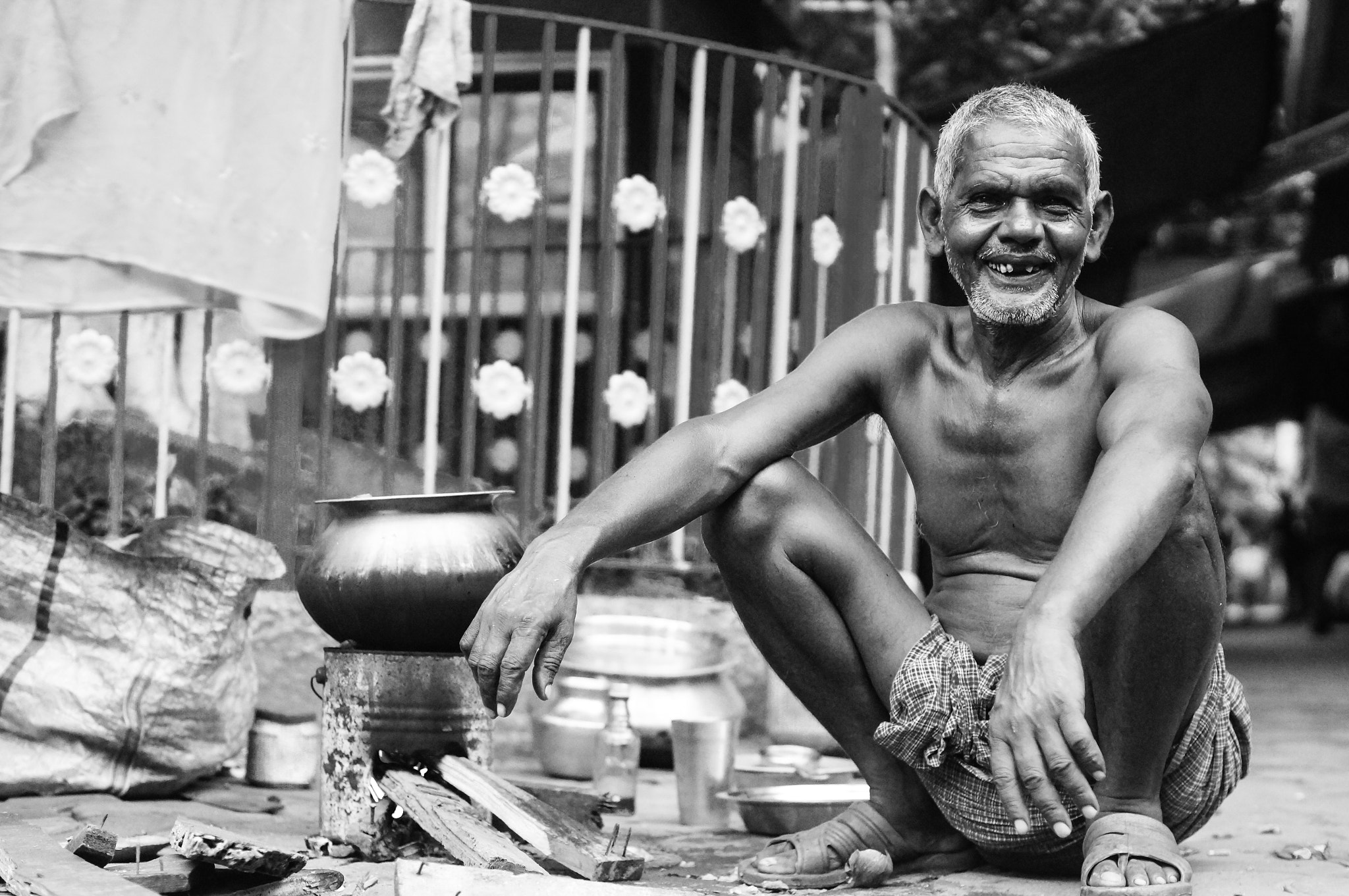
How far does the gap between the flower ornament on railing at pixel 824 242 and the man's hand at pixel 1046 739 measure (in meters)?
3.46

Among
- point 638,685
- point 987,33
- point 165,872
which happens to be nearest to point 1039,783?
point 165,872

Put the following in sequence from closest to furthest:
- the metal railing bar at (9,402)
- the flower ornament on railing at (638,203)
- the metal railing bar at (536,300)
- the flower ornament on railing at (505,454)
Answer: the metal railing bar at (9,402) < the metal railing bar at (536,300) < the flower ornament on railing at (638,203) < the flower ornament on railing at (505,454)

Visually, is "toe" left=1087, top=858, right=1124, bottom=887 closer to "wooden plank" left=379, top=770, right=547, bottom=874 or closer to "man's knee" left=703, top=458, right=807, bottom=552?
"man's knee" left=703, top=458, right=807, bottom=552

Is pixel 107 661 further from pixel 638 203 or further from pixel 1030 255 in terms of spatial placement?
Answer: pixel 1030 255

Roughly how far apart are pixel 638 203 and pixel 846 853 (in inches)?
113

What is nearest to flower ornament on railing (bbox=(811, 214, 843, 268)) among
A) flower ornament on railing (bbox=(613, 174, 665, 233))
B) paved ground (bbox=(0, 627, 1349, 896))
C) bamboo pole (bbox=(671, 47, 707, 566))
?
bamboo pole (bbox=(671, 47, 707, 566))

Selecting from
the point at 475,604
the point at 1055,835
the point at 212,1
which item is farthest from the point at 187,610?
the point at 1055,835

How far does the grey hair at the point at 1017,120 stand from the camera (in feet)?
9.66

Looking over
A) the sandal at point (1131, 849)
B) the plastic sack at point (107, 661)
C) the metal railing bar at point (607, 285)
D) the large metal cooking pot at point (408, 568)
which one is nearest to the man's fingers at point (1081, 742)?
the sandal at point (1131, 849)

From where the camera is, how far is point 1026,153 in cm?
291

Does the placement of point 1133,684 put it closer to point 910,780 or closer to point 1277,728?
point 910,780

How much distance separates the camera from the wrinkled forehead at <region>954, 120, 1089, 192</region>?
2.90 meters

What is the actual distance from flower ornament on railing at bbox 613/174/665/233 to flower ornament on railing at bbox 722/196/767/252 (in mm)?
285

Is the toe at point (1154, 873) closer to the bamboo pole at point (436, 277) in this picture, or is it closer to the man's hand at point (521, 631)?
the man's hand at point (521, 631)
